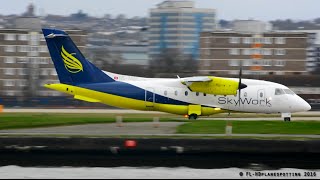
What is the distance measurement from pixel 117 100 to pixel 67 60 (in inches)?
167

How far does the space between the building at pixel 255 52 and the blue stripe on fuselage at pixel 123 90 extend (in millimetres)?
85534

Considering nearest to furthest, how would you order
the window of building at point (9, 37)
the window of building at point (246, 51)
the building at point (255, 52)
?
the window of building at point (9, 37)
the building at point (255, 52)
the window of building at point (246, 51)

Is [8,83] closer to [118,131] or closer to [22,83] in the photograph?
[22,83]

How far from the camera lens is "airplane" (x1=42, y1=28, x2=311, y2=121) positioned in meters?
49.8

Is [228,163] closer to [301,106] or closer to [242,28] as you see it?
[301,106]

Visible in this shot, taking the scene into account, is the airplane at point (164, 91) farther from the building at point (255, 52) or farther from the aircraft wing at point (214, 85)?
the building at point (255, 52)

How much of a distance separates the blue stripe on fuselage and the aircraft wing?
1702mm

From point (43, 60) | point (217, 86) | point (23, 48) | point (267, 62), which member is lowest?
point (267, 62)

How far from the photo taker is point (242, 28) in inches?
5773

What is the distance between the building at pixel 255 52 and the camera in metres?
138

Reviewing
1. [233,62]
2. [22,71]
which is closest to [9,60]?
[22,71]

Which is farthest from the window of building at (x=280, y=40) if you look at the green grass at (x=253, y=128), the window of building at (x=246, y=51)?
the green grass at (x=253, y=128)

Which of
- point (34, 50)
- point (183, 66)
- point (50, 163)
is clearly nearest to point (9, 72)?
point (34, 50)

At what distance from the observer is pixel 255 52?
138 m
